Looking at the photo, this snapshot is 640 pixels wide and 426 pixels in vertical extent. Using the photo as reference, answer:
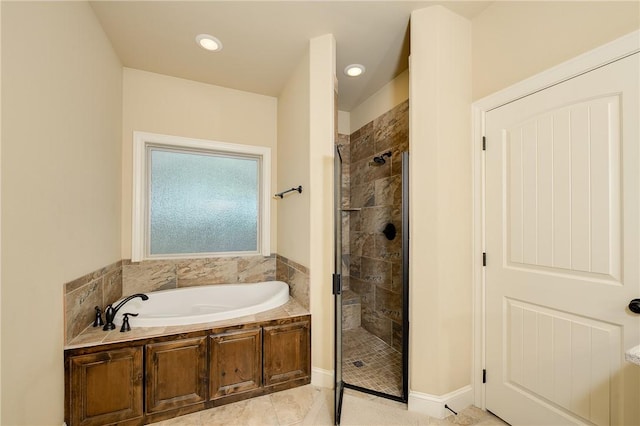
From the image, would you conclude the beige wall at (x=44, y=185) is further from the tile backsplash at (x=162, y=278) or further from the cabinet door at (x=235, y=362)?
the cabinet door at (x=235, y=362)

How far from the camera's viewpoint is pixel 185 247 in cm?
267

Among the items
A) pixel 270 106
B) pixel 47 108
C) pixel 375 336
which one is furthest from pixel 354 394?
pixel 270 106

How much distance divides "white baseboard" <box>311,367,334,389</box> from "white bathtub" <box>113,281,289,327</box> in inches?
23.4

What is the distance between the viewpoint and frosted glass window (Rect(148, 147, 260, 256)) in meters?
2.58

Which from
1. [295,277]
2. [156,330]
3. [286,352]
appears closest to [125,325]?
[156,330]

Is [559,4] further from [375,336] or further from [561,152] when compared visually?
[375,336]

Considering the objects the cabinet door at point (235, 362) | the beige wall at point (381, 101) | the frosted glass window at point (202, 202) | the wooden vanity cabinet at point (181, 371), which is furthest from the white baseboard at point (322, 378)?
the beige wall at point (381, 101)

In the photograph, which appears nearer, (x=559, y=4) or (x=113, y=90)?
(x=559, y=4)

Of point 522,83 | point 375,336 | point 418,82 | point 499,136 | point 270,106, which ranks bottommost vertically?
point 375,336

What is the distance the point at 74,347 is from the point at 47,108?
1.33 m

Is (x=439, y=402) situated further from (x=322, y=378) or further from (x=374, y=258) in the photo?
(x=374, y=258)

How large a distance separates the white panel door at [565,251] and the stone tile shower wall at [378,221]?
92 centimetres

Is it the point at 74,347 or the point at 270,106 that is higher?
the point at 270,106

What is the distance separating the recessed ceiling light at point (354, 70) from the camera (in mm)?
2359
